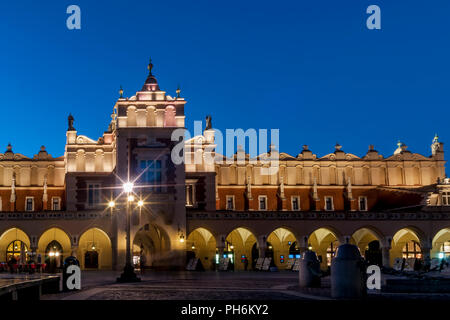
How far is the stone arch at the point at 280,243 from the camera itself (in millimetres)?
64688

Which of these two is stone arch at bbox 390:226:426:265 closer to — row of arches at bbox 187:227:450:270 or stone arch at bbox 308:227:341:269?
row of arches at bbox 187:227:450:270

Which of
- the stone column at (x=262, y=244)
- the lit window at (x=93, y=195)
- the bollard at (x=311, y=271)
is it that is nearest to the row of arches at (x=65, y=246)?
the lit window at (x=93, y=195)

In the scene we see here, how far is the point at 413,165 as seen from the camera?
7094 centimetres

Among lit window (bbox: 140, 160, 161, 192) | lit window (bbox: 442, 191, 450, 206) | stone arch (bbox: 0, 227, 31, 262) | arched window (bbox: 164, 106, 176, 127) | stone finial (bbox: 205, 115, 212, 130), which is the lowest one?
stone arch (bbox: 0, 227, 31, 262)

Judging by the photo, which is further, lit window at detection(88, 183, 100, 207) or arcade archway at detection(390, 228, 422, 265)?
arcade archway at detection(390, 228, 422, 265)

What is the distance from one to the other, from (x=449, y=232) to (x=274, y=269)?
18440mm

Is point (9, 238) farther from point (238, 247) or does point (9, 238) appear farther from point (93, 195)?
point (238, 247)

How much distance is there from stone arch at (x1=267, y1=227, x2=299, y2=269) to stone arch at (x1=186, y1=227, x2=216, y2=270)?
6013 millimetres

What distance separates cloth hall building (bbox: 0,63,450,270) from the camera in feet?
181

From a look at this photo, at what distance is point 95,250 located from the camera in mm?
61219

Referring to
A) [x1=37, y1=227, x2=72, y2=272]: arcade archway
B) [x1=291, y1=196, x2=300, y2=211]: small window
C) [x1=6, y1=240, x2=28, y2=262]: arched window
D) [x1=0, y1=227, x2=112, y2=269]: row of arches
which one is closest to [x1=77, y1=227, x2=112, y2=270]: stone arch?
[x1=0, y1=227, x2=112, y2=269]: row of arches
